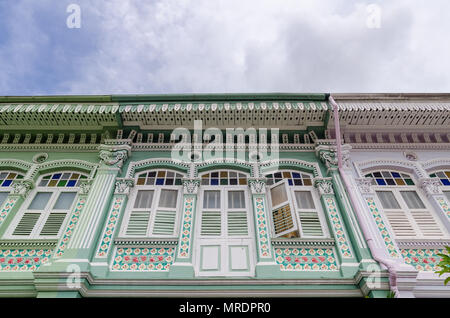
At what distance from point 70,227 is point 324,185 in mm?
4484

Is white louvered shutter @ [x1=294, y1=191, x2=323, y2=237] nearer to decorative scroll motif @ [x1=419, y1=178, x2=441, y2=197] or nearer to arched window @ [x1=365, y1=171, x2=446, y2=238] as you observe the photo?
arched window @ [x1=365, y1=171, x2=446, y2=238]

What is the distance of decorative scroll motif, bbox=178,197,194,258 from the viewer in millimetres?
5211

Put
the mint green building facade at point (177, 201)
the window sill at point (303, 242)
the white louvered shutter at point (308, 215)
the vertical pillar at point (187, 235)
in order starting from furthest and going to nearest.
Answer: the white louvered shutter at point (308, 215), the window sill at point (303, 242), the vertical pillar at point (187, 235), the mint green building facade at point (177, 201)

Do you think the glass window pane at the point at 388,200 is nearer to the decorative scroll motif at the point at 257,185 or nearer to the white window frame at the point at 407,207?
the white window frame at the point at 407,207

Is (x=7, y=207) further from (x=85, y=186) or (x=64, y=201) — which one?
(x=85, y=186)

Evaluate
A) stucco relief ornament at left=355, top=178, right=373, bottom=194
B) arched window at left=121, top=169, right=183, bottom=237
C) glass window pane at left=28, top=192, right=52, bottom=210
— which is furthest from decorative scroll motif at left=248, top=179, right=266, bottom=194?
glass window pane at left=28, top=192, right=52, bottom=210

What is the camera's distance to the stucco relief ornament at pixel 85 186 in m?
6.11

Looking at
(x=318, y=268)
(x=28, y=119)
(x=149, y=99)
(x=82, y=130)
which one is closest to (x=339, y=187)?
(x=318, y=268)

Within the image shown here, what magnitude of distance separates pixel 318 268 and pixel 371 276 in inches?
30.2

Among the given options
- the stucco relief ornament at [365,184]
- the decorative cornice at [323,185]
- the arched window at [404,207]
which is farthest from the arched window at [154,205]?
the arched window at [404,207]

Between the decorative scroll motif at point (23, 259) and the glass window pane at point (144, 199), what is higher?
the glass window pane at point (144, 199)

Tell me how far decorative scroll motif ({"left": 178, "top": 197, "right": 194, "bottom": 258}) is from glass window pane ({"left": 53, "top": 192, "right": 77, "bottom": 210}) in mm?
2134

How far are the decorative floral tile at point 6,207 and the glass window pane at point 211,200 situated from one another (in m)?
3.38
